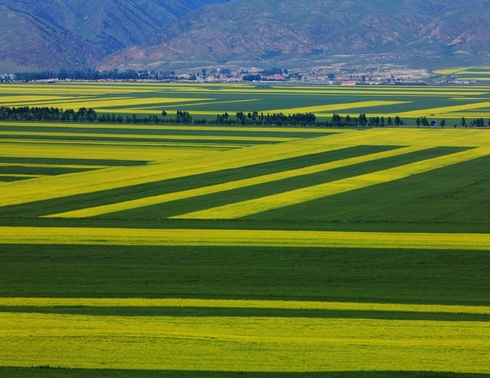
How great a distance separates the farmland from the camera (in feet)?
95.4

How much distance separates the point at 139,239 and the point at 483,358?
701 inches

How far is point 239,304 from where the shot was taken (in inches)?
1331

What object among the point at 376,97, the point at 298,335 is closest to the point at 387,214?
the point at 298,335

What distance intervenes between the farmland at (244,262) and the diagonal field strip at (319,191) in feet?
0.49

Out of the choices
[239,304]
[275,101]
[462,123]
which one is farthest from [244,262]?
[275,101]

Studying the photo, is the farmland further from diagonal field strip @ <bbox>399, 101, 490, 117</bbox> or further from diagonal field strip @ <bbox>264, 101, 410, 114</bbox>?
diagonal field strip @ <bbox>264, 101, 410, 114</bbox>

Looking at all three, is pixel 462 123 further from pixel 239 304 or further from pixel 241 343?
pixel 241 343

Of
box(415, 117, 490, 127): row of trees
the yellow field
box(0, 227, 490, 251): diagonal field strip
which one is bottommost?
box(415, 117, 490, 127): row of trees

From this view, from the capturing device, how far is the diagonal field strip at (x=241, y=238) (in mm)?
42125

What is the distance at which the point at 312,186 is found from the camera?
191ft

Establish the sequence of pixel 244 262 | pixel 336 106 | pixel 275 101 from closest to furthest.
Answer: pixel 244 262 → pixel 336 106 → pixel 275 101

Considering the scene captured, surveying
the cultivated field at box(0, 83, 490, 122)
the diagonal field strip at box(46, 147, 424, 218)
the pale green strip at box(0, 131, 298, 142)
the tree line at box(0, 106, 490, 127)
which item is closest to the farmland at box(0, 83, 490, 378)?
the diagonal field strip at box(46, 147, 424, 218)

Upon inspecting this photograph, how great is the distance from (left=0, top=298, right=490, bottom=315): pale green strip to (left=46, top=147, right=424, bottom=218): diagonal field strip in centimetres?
1483

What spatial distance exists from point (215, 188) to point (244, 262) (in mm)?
18349
